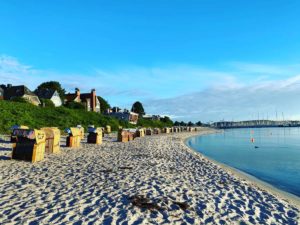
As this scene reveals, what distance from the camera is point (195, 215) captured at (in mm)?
6859

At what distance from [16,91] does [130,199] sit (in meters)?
71.2

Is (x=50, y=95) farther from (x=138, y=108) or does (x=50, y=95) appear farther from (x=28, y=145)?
(x=138, y=108)

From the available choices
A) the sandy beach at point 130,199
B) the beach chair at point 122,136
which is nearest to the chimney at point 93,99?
the beach chair at point 122,136

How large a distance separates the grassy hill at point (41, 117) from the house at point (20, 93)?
49.0 ft

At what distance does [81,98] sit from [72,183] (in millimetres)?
84560

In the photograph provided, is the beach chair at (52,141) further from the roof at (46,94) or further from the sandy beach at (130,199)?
the roof at (46,94)

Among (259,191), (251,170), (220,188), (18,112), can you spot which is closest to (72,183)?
(220,188)

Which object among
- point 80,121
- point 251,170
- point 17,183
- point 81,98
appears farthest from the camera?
point 81,98

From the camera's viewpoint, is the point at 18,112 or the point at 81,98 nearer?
the point at 18,112

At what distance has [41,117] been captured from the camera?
46.7 m

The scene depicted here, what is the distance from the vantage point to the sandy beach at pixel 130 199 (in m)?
6.55

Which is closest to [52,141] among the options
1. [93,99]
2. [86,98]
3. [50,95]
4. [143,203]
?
[143,203]

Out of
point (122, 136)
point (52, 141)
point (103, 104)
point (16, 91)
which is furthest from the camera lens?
point (103, 104)

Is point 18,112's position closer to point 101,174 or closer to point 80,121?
point 80,121
